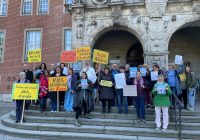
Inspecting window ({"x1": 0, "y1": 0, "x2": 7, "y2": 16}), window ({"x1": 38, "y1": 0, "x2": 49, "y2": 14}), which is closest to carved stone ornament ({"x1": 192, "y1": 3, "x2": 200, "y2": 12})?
→ window ({"x1": 38, "y1": 0, "x2": 49, "y2": 14})

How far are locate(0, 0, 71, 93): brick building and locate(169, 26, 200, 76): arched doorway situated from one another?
9.07 meters

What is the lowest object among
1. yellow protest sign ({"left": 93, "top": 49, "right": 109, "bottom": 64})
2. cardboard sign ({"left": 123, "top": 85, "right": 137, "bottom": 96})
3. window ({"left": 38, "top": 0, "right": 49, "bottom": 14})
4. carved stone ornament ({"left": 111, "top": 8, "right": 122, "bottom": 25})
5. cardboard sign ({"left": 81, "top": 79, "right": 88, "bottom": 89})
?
cardboard sign ({"left": 123, "top": 85, "right": 137, "bottom": 96})

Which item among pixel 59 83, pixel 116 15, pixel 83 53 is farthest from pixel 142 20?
pixel 59 83

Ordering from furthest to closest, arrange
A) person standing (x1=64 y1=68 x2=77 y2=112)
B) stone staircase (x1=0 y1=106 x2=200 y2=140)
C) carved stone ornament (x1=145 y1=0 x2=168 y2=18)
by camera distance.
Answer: carved stone ornament (x1=145 y1=0 x2=168 y2=18)
person standing (x1=64 y1=68 x2=77 y2=112)
stone staircase (x1=0 y1=106 x2=200 y2=140)

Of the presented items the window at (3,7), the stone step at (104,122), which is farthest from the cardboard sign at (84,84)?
the window at (3,7)

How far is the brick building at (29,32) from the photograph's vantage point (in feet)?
67.3

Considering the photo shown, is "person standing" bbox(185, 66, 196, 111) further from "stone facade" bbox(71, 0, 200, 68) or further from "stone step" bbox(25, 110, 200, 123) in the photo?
"stone facade" bbox(71, 0, 200, 68)

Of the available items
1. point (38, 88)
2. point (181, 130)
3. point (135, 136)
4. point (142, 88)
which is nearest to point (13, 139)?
point (38, 88)

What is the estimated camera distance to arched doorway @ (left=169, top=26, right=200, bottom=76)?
15541 mm

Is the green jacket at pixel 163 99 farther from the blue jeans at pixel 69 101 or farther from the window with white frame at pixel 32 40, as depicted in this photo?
the window with white frame at pixel 32 40

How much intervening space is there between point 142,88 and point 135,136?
1.75 metres

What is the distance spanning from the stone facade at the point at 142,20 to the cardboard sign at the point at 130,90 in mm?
4077

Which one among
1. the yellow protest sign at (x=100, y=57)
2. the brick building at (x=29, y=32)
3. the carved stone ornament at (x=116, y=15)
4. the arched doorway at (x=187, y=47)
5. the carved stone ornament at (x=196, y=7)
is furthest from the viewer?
the brick building at (x=29, y=32)

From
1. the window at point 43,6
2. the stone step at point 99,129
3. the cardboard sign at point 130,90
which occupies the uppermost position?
the window at point 43,6
